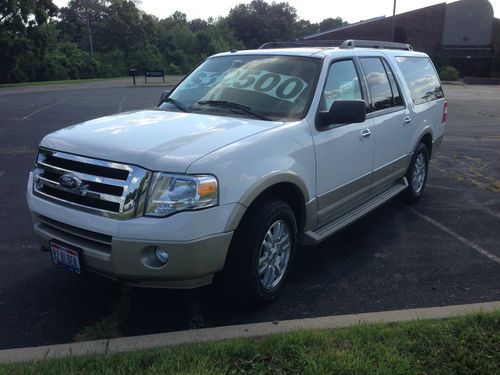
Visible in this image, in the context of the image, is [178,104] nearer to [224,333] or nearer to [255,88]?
[255,88]

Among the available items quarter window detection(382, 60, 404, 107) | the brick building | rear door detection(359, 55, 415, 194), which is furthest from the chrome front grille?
the brick building

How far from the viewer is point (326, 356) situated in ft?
9.52

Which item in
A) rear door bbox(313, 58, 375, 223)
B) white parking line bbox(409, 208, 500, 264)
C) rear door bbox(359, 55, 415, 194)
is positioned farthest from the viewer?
rear door bbox(359, 55, 415, 194)

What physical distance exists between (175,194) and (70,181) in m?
0.78

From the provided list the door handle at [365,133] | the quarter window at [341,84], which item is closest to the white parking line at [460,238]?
the door handle at [365,133]

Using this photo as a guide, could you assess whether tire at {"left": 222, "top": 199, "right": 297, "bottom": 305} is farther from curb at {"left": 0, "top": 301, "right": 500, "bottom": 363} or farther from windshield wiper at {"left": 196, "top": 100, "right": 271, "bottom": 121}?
windshield wiper at {"left": 196, "top": 100, "right": 271, "bottom": 121}

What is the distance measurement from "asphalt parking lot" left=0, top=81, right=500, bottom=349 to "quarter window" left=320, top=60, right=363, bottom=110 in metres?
1.49

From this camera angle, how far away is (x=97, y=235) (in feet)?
10.5

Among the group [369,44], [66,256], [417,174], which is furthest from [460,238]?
[66,256]

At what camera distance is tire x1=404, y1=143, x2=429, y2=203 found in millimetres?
6185

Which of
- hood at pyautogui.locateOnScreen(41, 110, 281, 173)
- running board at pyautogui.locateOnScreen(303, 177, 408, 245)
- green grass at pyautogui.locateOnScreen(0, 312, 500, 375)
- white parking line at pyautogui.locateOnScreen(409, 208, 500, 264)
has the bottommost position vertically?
white parking line at pyautogui.locateOnScreen(409, 208, 500, 264)

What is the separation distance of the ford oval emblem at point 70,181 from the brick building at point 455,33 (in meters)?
48.5

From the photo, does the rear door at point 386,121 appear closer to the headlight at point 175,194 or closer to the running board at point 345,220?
the running board at point 345,220

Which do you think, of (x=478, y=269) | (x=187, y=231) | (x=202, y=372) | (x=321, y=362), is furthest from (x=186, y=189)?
(x=478, y=269)
